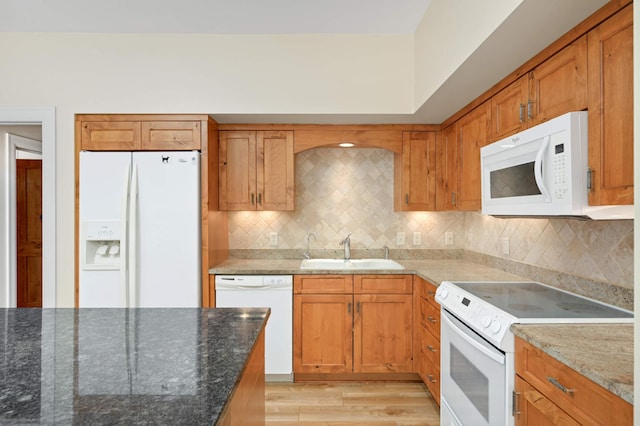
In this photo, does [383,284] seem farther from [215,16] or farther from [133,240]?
[215,16]

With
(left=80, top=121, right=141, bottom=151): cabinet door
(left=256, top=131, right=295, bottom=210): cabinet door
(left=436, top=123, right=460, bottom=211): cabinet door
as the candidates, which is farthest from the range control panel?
(left=80, top=121, right=141, bottom=151): cabinet door

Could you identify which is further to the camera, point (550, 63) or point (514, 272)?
point (514, 272)

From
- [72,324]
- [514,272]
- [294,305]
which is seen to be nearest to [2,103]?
[72,324]

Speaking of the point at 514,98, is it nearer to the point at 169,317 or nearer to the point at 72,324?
the point at 169,317

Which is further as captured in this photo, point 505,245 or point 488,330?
point 505,245

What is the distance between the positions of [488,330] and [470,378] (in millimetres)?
364

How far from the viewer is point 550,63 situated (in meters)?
1.80

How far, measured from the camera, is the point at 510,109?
2.17m

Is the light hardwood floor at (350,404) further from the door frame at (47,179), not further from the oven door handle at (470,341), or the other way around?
the door frame at (47,179)

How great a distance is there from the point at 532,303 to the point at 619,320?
35 cm

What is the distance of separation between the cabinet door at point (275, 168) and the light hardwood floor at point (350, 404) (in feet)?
4.62

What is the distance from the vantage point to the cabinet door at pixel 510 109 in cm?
202

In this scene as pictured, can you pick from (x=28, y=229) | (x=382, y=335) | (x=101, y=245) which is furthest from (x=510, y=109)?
(x=28, y=229)

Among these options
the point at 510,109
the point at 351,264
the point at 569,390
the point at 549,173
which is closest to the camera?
the point at 569,390
